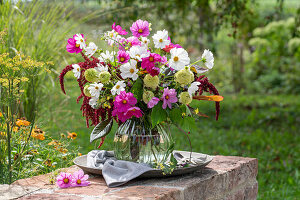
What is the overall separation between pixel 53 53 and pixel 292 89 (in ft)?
26.4

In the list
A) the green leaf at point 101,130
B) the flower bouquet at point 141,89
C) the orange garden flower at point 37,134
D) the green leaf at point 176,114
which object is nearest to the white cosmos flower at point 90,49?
the flower bouquet at point 141,89

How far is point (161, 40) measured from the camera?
177cm

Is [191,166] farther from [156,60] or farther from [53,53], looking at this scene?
[53,53]

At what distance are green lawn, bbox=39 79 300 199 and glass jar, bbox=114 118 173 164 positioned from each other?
30.1 inches

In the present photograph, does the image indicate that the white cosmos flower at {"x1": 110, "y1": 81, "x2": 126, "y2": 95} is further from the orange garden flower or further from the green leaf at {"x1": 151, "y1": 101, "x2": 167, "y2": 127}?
the orange garden flower

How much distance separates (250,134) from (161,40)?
13.1 ft

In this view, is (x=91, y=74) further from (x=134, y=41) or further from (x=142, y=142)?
(x=142, y=142)

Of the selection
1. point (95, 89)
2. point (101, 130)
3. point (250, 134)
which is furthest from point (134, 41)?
point (250, 134)

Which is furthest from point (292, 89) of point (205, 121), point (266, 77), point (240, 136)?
point (240, 136)

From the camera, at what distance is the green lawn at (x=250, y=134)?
374 cm

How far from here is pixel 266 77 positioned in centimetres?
1060

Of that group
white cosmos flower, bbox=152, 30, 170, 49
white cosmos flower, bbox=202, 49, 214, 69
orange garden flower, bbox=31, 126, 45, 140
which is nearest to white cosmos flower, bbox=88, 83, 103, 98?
white cosmos flower, bbox=152, 30, 170, 49

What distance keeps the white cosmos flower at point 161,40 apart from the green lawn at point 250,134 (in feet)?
2.99

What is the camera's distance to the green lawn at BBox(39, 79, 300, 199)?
3.74 metres
